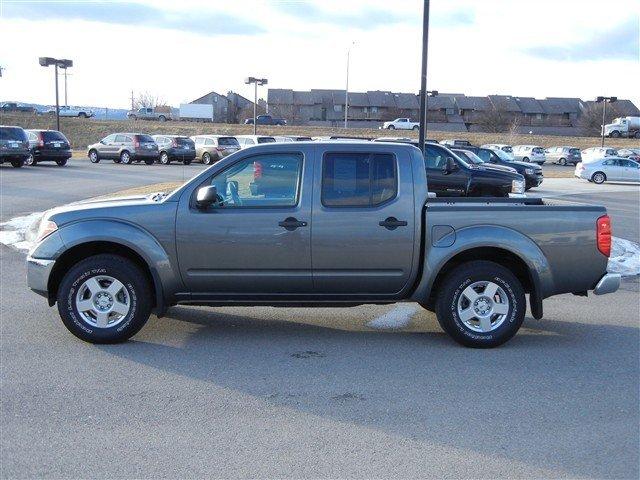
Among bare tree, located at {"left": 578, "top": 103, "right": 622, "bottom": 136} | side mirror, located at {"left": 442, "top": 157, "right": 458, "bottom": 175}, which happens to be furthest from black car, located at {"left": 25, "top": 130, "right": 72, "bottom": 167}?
bare tree, located at {"left": 578, "top": 103, "right": 622, "bottom": 136}

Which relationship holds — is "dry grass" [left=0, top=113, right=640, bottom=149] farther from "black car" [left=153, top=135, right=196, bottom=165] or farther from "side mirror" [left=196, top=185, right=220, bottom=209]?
"side mirror" [left=196, top=185, right=220, bottom=209]

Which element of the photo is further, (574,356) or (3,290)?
(3,290)

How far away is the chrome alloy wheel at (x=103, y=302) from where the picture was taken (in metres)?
6.44

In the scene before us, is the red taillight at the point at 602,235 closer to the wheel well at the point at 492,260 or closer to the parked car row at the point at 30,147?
the wheel well at the point at 492,260

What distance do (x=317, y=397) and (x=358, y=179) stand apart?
2.23 metres

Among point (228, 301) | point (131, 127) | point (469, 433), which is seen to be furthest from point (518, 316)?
point (131, 127)

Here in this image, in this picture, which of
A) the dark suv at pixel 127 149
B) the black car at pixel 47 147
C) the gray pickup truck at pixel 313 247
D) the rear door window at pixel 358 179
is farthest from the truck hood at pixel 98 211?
the dark suv at pixel 127 149

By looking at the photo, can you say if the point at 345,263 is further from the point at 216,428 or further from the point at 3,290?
the point at 3,290

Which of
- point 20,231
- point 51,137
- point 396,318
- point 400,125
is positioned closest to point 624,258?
point 396,318

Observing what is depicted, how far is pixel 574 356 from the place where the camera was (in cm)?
639

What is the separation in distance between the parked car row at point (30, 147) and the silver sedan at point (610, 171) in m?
26.2

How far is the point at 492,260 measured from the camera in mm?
6742

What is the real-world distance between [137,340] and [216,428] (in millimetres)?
2296

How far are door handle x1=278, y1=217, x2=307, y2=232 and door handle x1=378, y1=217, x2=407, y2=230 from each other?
726mm
